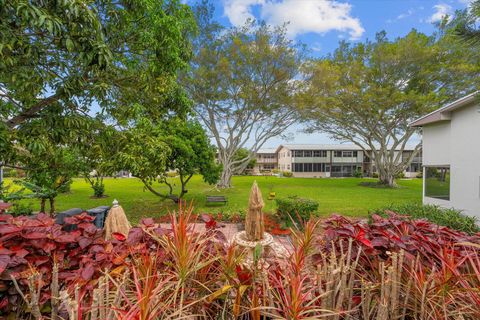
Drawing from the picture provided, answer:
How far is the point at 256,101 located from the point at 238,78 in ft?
8.36

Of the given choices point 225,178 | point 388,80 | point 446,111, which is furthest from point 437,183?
point 225,178

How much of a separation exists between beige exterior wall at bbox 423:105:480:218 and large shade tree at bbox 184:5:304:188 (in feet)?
33.4

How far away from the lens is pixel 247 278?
1705 mm

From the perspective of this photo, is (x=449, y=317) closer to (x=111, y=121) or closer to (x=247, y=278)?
(x=247, y=278)

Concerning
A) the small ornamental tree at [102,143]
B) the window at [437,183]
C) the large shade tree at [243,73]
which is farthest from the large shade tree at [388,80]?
the small ornamental tree at [102,143]

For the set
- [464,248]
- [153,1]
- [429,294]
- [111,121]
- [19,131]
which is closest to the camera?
[429,294]

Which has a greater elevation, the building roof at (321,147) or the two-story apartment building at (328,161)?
the building roof at (321,147)

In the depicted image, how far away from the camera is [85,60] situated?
3.44 meters

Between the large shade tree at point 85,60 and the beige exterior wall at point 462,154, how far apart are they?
36.9 feet

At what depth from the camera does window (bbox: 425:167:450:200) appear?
35.6 feet

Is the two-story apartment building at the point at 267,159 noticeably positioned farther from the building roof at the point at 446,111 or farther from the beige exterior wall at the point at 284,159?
the building roof at the point at 446,111

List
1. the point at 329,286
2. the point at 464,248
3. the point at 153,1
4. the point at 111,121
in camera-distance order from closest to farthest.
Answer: the point at 329,286 < the point at 464,248 < the point at 153,1 < the point at 111,121

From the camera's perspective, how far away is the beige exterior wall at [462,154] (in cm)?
879

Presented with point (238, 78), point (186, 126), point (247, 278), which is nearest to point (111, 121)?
point (186, 126)
